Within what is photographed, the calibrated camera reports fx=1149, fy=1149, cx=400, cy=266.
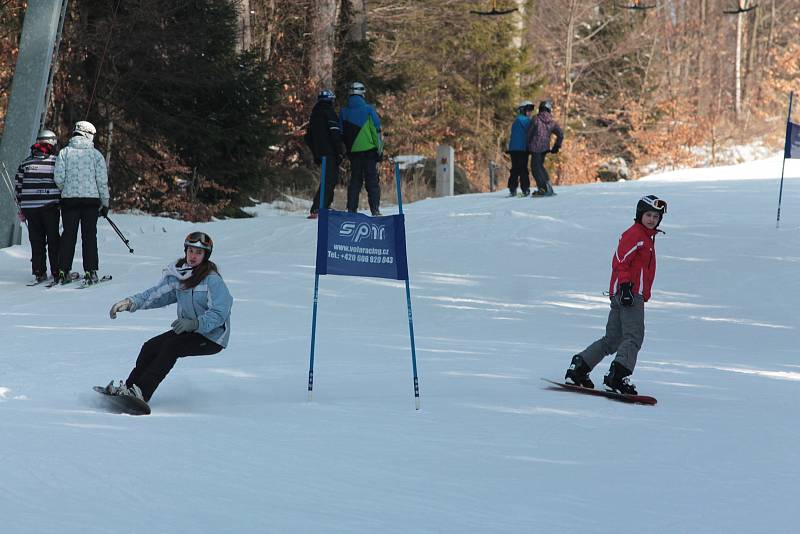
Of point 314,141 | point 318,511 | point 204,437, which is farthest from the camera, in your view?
point 314,141

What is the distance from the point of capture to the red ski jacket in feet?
25.6

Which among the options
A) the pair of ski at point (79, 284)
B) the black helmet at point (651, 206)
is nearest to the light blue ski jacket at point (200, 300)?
the black helmet at point (651, 206)

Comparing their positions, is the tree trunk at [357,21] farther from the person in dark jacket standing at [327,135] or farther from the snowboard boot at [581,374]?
the snowboard boot at [581,374]

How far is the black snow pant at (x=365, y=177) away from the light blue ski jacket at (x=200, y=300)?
975cm

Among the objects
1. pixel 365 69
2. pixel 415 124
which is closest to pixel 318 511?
pixel 365 69

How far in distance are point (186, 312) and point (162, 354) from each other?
12.0 inches

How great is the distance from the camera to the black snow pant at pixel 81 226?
42.9 feet

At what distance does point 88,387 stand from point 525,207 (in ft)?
38.6

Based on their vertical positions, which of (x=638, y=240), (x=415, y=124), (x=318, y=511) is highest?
(x=415, y=124)

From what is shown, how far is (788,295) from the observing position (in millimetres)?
12969

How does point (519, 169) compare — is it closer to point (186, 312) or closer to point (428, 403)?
point (428, 403)

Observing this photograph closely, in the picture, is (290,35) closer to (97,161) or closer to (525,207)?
(525,207)

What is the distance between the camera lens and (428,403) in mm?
7660

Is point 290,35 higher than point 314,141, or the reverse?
point 290,35
